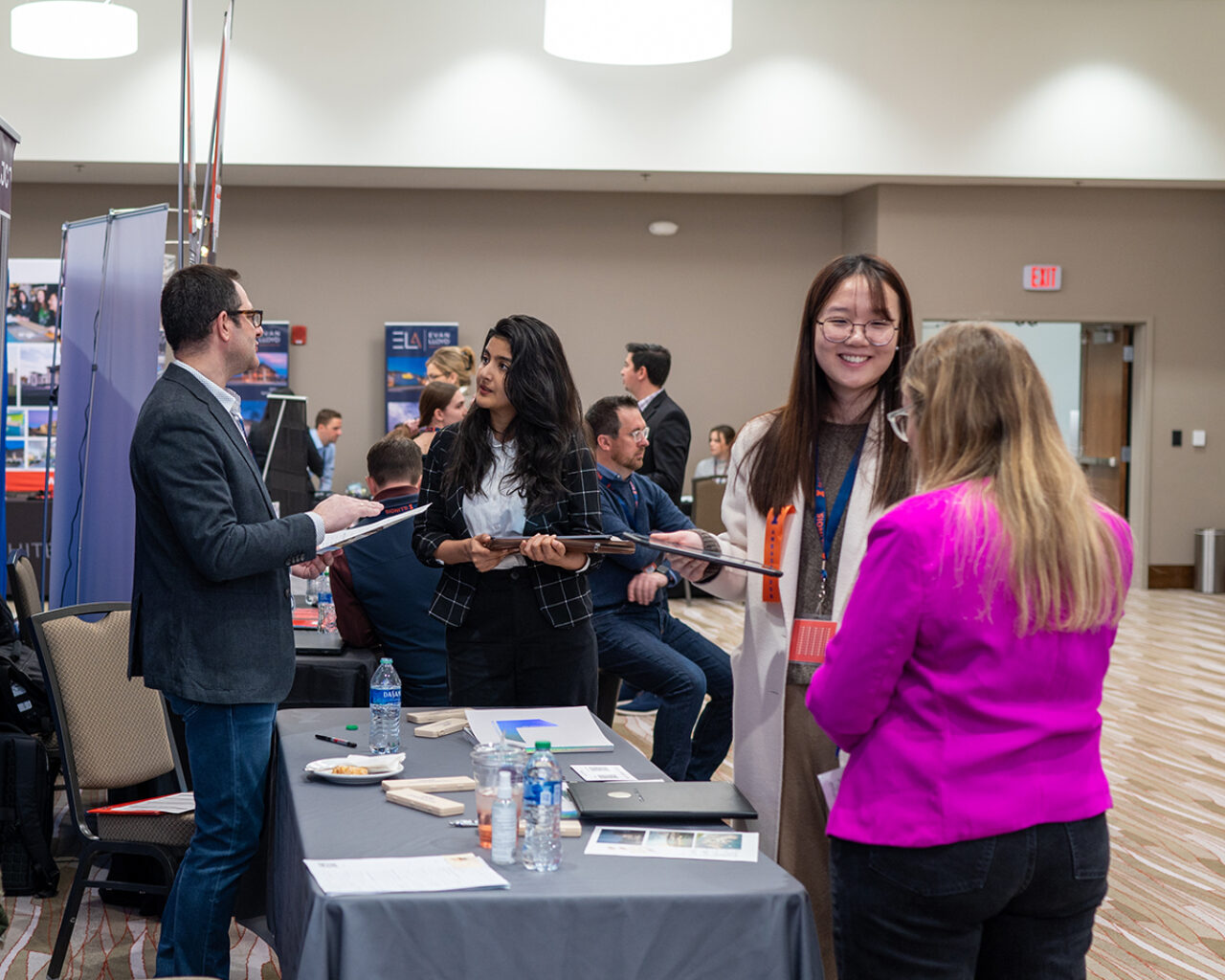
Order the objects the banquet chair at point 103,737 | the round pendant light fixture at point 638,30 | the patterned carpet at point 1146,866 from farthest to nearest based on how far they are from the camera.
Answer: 1. the round pendant light fixture at point 638,30
2. the patterned carpet at point 1146,866
3. the banquet chair at point 103,737

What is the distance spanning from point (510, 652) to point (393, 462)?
1.38 m

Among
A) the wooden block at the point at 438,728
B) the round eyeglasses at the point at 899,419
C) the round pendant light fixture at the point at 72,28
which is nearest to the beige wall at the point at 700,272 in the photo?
the round pendant light fixture at the point at 72,28

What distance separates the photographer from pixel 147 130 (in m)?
10.3

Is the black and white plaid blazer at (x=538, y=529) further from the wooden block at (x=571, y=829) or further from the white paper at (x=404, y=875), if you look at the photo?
the white paper at (x=404, y=875)

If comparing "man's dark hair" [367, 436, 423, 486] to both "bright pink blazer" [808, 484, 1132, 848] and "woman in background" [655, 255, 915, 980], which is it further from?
"bright pink blazer" [808, 484, 1132, 848]

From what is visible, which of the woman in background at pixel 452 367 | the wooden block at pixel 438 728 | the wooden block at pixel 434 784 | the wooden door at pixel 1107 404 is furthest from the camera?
the wooden door at pixel 1107 404

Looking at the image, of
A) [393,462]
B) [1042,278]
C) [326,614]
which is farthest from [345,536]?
[1042,278]

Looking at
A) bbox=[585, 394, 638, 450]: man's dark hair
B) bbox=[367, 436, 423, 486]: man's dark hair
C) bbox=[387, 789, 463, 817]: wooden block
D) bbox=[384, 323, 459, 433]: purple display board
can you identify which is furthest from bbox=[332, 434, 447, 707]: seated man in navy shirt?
bbox=[384, 323, 459, 433]: purple display board

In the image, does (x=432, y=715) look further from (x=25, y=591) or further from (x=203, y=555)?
(x=25, y=591)

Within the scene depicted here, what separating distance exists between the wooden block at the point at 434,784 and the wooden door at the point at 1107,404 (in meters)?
10.7

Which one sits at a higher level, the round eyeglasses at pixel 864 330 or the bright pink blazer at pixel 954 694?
the round eyeglasses at pixel 864 330

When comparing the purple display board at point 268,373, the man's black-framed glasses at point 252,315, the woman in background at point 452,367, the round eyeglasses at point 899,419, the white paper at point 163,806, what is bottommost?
the white paper at point 163,806

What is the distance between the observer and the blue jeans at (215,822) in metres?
2.58

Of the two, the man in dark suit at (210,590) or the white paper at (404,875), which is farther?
the man in dark suit at (210,590)
